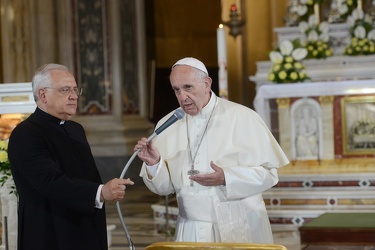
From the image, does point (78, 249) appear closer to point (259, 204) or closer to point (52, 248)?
point (52, 248)

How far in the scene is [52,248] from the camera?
4.09m

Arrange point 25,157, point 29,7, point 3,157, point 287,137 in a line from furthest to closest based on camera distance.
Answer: point 29,7
point 287,137
point 3,157
point 25,157

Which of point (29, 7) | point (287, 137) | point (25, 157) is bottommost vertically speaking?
point (287, 137)

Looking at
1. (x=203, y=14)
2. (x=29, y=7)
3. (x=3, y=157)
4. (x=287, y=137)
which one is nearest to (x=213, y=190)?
(x=3, y=157)

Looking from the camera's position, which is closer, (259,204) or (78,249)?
(78,249)

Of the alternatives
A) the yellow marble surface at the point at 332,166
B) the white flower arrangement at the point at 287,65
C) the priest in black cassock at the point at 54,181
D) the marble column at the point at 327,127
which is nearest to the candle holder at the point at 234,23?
the white flower arrangement at the point at 287,65

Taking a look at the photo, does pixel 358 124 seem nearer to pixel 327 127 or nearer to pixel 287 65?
pixel 327 127

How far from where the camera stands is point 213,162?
4.34m

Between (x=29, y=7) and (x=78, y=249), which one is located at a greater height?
(x=29, y=7)

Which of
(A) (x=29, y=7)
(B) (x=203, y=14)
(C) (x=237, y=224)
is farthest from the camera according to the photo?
(B) (x=203, y=14)

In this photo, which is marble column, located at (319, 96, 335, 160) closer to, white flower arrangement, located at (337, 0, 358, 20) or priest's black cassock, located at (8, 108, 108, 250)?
white flower arrangement, located at (337, 0, 358, 20)

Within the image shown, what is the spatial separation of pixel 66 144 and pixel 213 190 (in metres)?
0.77

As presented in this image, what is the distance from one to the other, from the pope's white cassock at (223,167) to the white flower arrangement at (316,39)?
6076 millimetres

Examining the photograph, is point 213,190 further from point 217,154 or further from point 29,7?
point 29,7
